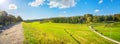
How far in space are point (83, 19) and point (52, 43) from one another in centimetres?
11443

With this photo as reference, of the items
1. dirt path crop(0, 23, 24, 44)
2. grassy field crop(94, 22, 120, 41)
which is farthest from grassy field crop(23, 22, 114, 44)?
grassy field crop(94, 22, 120, 41)

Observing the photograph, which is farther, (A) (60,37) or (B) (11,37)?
(A) (60,37)

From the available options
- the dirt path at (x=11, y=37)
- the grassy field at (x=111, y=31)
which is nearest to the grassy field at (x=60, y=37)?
the dirt path at (x=11, y=37)

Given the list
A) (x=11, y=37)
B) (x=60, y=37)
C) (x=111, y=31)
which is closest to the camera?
(x=11, y=37)

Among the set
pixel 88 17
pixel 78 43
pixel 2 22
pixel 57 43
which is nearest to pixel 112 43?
pixel 78 43

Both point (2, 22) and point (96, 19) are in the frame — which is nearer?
point (2, 22)

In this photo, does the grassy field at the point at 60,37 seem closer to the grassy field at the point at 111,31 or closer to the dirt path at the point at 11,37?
the dirt path at the point at 11,37

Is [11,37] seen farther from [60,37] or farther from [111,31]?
[111,31]

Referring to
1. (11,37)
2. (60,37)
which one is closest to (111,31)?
(60,37)

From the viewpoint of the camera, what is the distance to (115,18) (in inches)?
5453

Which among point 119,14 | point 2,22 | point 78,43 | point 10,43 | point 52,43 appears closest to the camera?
point 10,43

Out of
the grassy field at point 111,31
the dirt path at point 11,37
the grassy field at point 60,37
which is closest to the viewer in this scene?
the dirt path at point 11,37

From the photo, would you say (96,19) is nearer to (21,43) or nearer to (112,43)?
(112,43)

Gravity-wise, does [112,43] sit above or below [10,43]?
below
